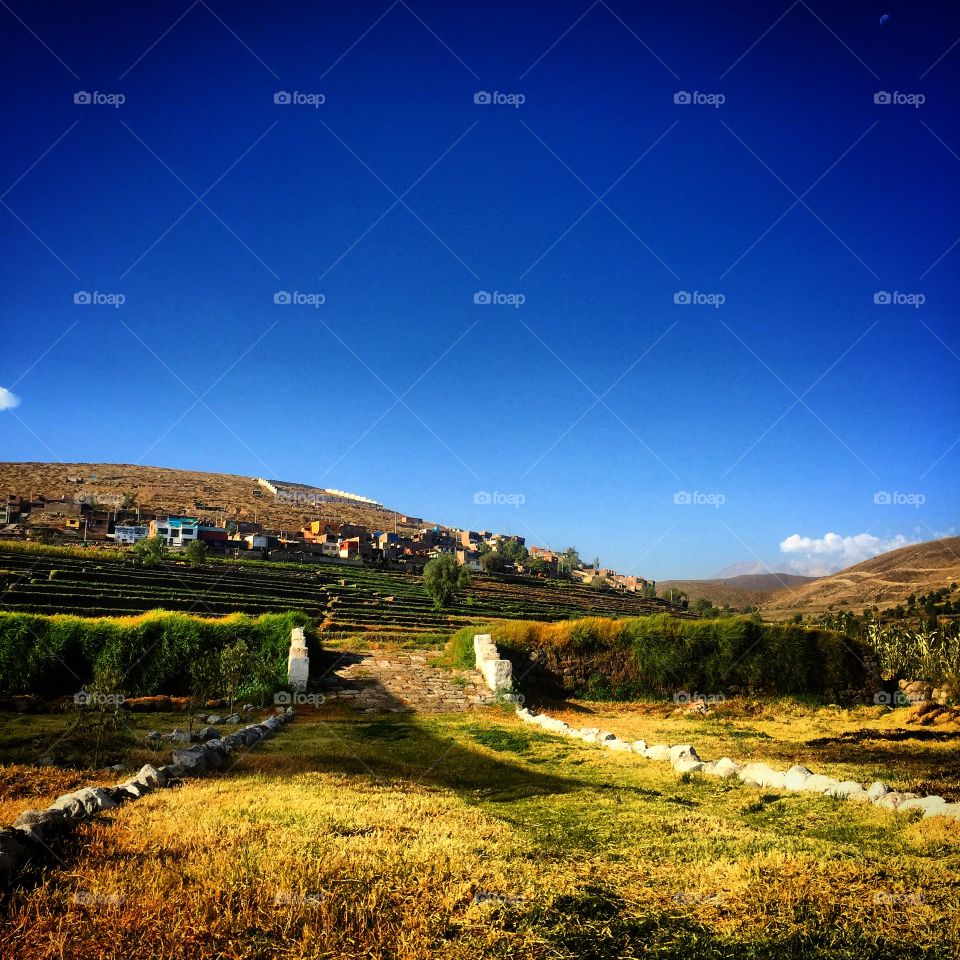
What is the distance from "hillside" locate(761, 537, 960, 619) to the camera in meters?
74.1

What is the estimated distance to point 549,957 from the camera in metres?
2.95

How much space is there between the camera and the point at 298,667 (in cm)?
1625

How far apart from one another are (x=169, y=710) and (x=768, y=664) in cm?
1749

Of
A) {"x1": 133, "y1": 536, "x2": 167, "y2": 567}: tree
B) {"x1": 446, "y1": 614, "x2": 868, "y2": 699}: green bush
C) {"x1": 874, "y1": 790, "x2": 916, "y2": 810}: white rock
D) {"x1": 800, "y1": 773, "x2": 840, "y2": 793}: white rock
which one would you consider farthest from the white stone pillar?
{"x1": 133, "y1": 536, "x2": 167, "y2": 567}: tree

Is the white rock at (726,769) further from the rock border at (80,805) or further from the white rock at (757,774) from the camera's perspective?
the rock border at (80,805)

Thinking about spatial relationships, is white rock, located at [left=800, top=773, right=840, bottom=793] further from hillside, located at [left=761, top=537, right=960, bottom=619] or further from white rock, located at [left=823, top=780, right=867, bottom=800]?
hillside, located at [left=761, top=537, right=960, bottom=619]

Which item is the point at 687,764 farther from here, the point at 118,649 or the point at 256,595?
the point at 256,595

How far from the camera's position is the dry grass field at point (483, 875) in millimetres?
3102

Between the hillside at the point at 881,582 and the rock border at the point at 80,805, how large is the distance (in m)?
76.3

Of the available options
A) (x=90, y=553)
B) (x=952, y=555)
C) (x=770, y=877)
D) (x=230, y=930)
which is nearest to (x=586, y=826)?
(x=770, y=877)

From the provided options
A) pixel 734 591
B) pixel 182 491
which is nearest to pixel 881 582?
pixel 734 591

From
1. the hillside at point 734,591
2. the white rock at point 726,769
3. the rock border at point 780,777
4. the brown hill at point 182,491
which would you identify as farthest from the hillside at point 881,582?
the brown hill at point 182,491

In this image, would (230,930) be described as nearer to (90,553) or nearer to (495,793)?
(495,793)

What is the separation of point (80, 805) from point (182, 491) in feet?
472
